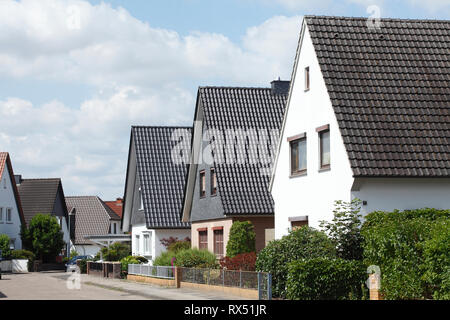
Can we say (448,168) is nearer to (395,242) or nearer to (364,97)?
(364,97)

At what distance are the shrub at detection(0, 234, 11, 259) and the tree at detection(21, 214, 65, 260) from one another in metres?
3.26

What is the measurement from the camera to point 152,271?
33.6 meters

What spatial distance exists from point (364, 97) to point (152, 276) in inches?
546

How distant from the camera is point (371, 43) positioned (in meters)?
25.2

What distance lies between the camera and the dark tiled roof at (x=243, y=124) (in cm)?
3272

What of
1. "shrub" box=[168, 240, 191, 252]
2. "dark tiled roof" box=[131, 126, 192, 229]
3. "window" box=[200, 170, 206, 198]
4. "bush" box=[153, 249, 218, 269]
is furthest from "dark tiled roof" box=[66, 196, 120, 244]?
"bush" box=[153, 249, 218, 269]

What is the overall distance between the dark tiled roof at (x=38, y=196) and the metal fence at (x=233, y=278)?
4533 cm

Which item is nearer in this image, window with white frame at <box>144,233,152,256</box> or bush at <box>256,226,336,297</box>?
bush at <box>256,226,336,297</box>

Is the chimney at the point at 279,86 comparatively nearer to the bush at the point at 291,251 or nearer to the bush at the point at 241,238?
the bush at the point at 241,238

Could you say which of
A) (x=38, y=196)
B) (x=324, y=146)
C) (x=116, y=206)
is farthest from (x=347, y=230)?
(x=116, y=206)

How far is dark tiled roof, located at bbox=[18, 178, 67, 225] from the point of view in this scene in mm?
72375

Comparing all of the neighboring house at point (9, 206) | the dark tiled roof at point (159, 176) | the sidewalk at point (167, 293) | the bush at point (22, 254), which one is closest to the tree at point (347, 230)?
the sidewalk at point (167, 293)

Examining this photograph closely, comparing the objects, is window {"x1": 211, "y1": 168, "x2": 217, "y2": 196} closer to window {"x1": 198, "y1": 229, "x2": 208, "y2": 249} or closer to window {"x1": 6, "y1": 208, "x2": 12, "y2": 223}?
window {"x1": 198, "y1": 229, "x2": 208, "y2": 249}
